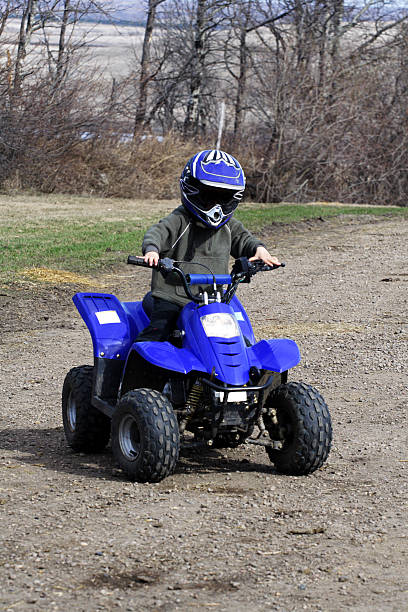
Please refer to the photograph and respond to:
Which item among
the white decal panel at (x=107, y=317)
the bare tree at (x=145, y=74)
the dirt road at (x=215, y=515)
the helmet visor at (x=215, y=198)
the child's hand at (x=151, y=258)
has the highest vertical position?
the bare tree at (x=145, y=74)

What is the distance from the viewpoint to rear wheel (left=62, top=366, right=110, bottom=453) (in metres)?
5.86

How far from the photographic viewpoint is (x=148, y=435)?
5004 mm

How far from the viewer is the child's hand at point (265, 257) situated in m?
5.63

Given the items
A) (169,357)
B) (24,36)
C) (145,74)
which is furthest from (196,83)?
(169,357)

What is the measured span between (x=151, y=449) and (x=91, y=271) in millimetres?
8427

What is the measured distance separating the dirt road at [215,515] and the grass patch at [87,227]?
5.10m

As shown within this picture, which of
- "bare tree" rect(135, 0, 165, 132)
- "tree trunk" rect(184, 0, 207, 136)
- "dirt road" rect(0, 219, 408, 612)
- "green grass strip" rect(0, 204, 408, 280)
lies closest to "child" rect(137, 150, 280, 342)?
"dirt road" rect(0, 219, 408, 612)

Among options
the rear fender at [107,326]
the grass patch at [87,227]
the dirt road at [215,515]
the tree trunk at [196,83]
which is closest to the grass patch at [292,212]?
the grass patch at [87,227]

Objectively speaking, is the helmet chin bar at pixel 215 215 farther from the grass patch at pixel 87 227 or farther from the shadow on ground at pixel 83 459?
the grass patch at pixel 87 227

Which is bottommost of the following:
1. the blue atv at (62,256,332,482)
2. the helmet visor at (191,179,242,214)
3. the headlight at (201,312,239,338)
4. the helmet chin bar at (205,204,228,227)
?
the blue atv at (62,256,332,482)

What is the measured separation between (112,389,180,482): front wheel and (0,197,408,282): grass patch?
715 centimetres

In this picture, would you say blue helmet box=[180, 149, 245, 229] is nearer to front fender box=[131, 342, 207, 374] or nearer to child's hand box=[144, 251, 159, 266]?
child's hand box=[144, 251, 159, 266]

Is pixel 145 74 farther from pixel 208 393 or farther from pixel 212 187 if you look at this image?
pixel 208 393

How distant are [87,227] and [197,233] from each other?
12120 mm
